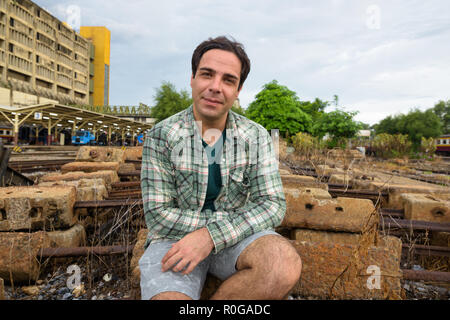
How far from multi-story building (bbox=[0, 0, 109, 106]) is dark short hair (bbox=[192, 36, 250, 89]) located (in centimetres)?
4306

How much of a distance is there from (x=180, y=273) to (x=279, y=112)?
27694 mm

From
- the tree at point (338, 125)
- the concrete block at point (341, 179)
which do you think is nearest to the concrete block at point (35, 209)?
the concrete block at point (341, 179)

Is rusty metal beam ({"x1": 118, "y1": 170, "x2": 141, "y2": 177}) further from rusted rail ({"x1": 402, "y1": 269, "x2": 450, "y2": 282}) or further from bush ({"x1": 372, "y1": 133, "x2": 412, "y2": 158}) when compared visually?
bush ({"x1": 372, "y1": 133, "x2": 412, "y2": 158})

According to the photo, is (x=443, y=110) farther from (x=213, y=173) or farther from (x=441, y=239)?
(x=213, y=173)

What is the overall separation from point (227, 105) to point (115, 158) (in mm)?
5088

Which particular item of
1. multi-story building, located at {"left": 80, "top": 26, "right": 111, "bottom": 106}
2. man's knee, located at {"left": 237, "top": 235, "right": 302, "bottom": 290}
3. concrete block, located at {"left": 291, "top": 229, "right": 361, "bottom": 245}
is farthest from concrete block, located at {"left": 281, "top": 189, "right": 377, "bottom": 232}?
multi-story building, located at {"left": 80, "top": 26, "right": 111, "bottom": 106}

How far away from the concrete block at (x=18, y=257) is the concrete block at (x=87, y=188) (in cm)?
104

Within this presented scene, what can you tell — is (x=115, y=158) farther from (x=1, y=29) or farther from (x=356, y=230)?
(x=1, y=29)

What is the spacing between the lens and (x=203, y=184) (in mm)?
1619

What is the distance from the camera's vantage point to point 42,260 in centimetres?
223

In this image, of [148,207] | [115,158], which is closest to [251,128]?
[148,207]

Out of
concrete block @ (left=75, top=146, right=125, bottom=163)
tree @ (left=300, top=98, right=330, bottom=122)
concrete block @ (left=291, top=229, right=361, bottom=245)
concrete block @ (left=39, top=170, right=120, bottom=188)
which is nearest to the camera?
concrete block @ (left=291, top=229, right=361, bottom=245)

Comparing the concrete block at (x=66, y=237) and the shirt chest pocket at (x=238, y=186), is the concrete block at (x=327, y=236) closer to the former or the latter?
the shirt chest pocket at (x=238, y=186)

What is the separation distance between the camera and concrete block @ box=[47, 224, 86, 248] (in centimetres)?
255
